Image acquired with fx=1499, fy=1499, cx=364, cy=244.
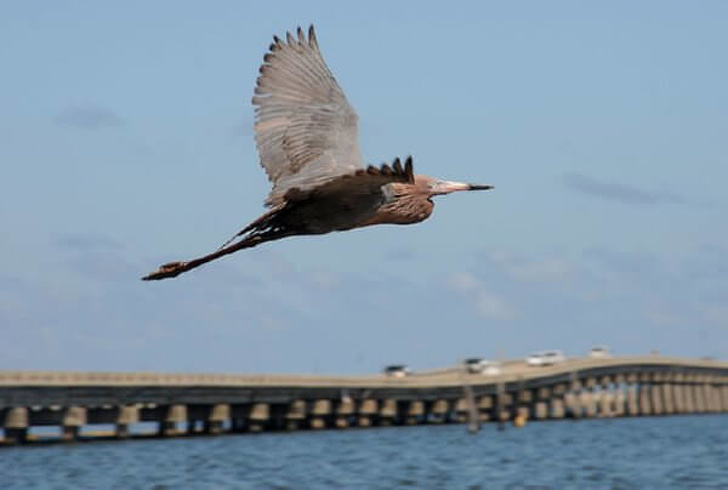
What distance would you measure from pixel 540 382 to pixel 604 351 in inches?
1224

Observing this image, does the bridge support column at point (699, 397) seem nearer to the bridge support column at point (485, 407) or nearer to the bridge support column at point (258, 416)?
the bridge support column at point (485, 407)

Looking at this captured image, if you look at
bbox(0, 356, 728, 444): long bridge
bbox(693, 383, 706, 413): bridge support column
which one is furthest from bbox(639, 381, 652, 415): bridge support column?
bbox(693, 383, 706, 413): bridge support column

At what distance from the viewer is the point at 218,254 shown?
13.5 m

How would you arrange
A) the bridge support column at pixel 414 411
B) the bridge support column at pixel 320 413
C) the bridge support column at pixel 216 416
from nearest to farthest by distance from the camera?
the bridge support column at pixel 216 416 < the bridge support column at pixel 320 413 < the bridge support column at pixel 414 411

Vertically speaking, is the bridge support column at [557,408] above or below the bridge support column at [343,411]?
above

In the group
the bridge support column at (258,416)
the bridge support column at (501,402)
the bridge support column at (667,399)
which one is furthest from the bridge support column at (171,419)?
the bridge support column at (667,399)

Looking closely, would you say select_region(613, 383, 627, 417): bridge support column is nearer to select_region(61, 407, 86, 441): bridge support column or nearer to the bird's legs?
select_region(61, 407, 86, 441): bridge support column

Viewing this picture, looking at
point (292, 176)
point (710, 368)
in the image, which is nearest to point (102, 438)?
point (292, 176)

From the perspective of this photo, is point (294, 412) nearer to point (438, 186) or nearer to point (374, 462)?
point (374, 462)

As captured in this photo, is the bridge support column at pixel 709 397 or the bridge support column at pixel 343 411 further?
the bridge support column at pixel 709 397

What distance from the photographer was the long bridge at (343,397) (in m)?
A: 80.9

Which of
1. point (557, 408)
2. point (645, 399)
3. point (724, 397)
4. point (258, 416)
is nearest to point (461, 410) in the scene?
point (557, 408)

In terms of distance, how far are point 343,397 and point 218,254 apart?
311ft

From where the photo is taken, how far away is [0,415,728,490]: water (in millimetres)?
58906
